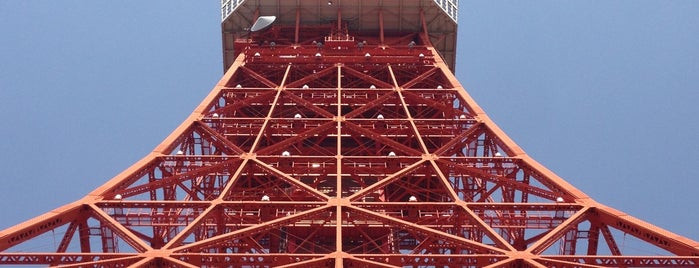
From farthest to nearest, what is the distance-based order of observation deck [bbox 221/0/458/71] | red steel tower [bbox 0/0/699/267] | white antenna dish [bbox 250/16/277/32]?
observation deck [bbox 221/0/458/71], white antenna dish [bbox 250/16/277/32], red steel tower [bbox 0/0/699/267]

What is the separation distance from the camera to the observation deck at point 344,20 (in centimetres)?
4988

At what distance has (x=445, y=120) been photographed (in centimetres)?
3600

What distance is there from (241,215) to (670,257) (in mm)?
10800

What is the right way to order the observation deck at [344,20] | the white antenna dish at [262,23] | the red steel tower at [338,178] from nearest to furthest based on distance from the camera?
the red steel tower at [338,178]
the white antenna dish at [262,23]
the observation deck at [344,20]

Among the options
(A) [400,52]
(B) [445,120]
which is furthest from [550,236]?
(A) [400,52]

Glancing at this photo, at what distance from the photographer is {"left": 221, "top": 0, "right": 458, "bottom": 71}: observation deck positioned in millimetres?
49875

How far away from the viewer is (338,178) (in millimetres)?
28359

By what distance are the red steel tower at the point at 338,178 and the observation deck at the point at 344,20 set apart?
67 mm

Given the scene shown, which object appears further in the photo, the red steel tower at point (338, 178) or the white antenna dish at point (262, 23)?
the white antenna dish at point (262, 23)

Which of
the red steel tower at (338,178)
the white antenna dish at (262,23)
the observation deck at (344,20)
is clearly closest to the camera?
the red steel tower at (338,178)

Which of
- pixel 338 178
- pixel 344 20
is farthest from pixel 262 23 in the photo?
pixel 338 178

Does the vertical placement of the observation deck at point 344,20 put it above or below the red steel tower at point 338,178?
above

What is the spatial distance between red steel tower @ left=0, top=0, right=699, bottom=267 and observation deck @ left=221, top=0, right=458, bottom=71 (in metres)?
0.07

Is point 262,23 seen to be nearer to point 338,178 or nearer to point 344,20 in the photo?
point 344,20
